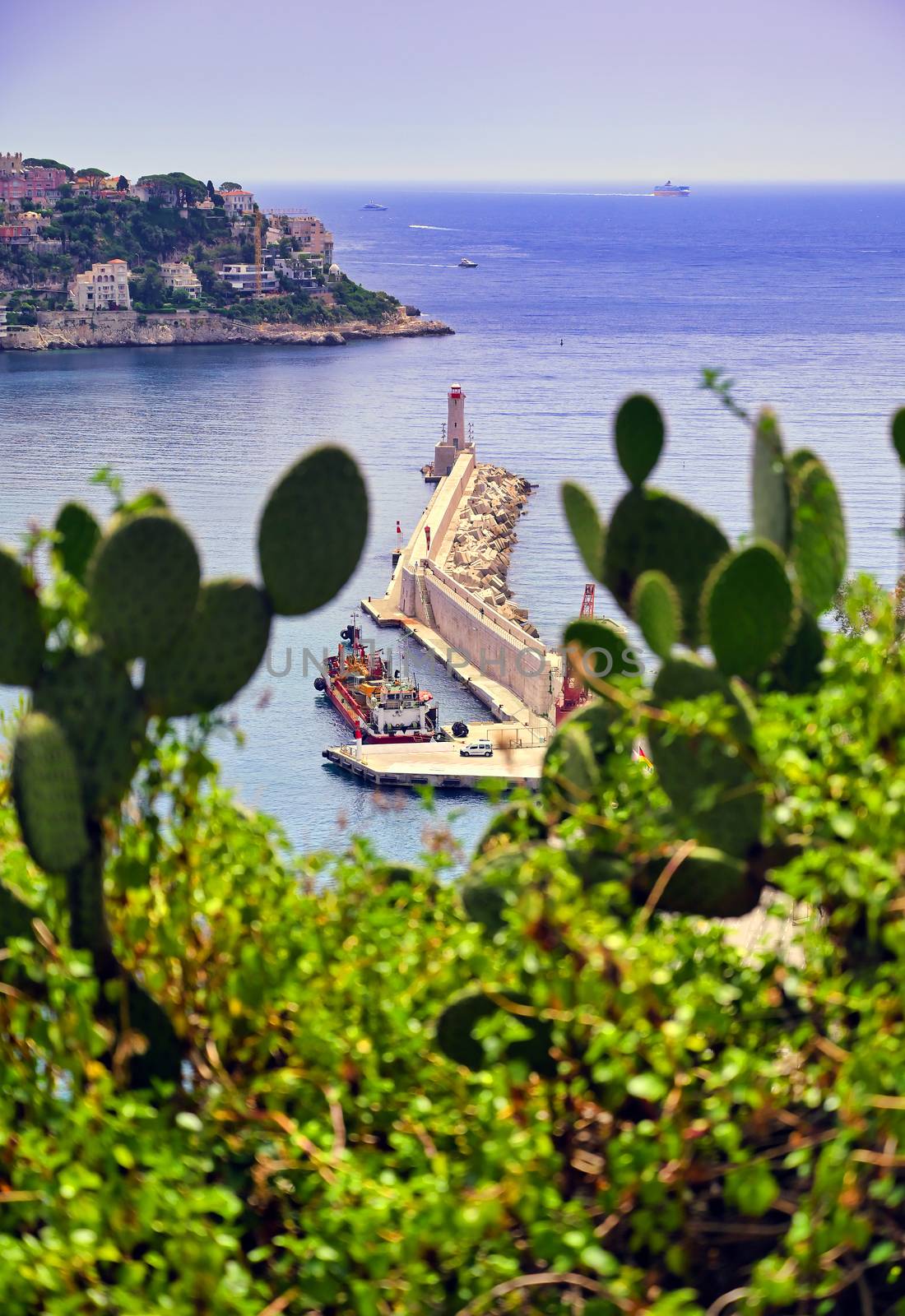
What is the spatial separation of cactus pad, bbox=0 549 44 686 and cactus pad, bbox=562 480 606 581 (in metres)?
1.61

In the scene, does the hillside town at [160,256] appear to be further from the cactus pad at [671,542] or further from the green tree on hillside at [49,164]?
the cactus pad at [671,542]

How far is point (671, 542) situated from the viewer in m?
4.64

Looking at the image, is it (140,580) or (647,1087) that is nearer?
(647,1087)

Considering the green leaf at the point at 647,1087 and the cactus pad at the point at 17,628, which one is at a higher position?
the cactus pad at the point at 17,628

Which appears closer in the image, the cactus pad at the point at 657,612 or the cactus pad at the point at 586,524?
the cactus pad at the point at 657,612

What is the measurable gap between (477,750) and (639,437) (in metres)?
26.7

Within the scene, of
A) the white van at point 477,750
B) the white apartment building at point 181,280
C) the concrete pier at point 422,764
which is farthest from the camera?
the white apartment building at point 181,280

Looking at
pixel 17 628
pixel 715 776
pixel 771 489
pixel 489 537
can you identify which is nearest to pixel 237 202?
pixel 489 537

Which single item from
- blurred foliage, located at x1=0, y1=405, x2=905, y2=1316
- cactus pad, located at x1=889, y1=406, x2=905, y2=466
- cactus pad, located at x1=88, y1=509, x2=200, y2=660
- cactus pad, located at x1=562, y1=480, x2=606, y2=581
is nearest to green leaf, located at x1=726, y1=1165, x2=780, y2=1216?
blurred foliage, located at x1=0, y1=405, x2=905, y2=1316

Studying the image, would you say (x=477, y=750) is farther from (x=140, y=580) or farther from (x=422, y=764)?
(x=140, y=580)

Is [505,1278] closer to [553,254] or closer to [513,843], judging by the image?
[513,843]

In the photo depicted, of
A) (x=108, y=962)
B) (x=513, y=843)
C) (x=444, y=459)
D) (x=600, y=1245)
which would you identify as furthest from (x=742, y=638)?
(x=444, y=459)

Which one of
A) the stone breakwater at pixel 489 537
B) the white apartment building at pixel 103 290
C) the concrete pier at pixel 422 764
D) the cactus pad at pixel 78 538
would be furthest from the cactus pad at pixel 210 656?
the white apartment building at pixel 103 290

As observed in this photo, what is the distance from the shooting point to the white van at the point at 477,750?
102ft
